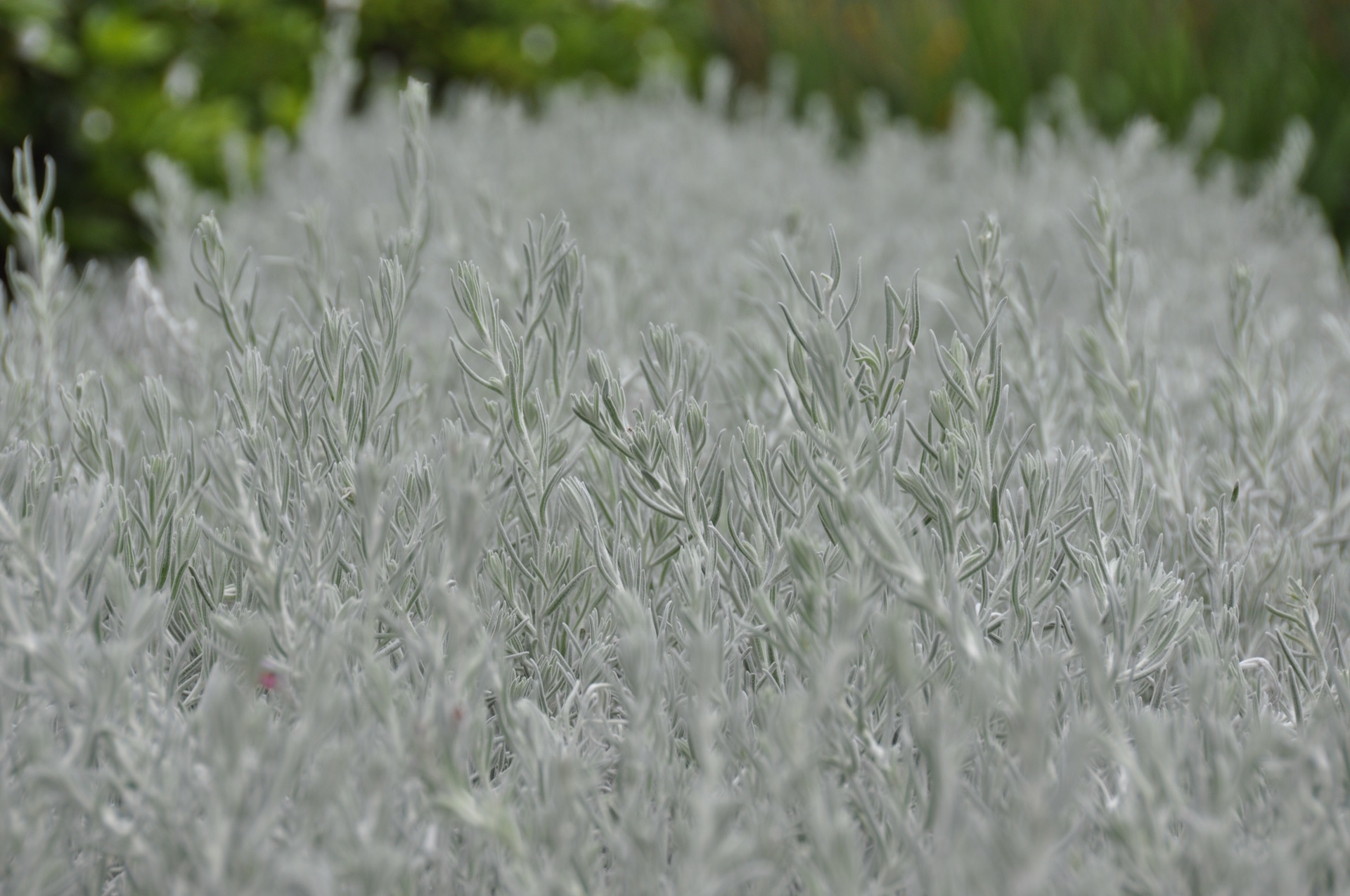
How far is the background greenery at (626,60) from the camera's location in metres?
4.48

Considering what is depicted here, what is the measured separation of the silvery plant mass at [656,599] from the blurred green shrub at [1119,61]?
10.4 ft

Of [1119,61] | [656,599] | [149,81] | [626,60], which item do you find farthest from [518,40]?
[656,599]

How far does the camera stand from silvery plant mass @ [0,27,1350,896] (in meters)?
1.00

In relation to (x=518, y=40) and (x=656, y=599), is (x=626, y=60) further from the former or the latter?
(x=656, y=599)

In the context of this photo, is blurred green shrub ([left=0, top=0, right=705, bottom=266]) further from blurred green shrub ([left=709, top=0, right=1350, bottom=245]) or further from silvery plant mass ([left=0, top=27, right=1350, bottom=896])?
silvery plant mass ([left=0, top=27, right=1350, bottom=896])

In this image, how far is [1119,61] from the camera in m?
5.42

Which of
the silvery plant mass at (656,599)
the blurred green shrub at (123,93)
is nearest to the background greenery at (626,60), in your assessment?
the blurred green shrub at (123,93)

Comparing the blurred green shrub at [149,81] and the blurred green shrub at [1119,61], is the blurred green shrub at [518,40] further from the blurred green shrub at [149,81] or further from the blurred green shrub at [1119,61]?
the blurred green shrub at [1119,61]

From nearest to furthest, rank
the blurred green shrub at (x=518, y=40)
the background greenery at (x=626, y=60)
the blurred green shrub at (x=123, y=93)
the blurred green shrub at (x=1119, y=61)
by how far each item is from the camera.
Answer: the blurred green shrub at (x=123, y=93) → the background greenery at (x=626, y=60) → the blurred green shrub at (x=1119, y=61) → the blurred green shrub at (x=518, y=40)

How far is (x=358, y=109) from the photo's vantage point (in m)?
6.64

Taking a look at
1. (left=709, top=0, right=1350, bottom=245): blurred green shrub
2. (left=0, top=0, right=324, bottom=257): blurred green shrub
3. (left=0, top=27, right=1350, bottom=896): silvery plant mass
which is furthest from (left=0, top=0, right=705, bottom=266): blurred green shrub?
(left=0, top=27, right=1350, bottom=896): silvery plant mass

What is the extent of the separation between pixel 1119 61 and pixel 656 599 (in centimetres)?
496

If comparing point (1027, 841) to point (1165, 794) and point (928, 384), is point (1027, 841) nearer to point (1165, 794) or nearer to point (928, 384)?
point (1165, 794)

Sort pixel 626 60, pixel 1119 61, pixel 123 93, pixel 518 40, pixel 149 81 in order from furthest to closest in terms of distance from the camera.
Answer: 1. pixel 626 60
2. pixel 518 40
3. pixel 1119 61
4. pixel 149 81
5. pixel 123 93
